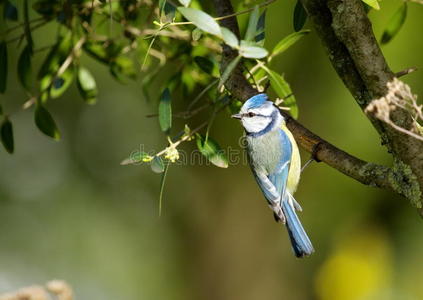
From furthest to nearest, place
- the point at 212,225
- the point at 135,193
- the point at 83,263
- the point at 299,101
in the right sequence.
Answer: the point at 83,263 → the point at 135,193 → the point at 212,225 → the point at 299,101

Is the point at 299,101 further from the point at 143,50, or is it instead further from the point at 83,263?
the point at 83,263

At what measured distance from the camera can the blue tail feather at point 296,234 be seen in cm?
216

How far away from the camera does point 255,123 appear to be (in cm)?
237

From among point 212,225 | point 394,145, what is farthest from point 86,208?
point 394,145

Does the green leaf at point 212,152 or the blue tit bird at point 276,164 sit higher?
the green leaf at point 212,152

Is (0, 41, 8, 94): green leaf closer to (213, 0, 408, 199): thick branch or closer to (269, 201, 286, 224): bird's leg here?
(213, 0, 408, 199): thick branch

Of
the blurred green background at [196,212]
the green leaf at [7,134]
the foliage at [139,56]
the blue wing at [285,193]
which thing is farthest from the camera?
the blurred green background at [196,212]

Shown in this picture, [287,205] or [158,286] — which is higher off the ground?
[287,205]

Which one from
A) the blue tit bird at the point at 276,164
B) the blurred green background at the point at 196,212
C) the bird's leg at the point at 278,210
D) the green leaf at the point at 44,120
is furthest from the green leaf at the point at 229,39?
the blurred green background at the point at 196,212

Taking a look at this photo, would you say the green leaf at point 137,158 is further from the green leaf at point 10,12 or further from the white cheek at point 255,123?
the green leaf at point 10,12

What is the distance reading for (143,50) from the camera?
2.46 metres

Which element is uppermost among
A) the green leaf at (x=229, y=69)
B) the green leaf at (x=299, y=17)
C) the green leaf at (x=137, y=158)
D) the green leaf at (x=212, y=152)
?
the green leaf at (x=229, y=69)

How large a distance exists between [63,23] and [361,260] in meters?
3.33

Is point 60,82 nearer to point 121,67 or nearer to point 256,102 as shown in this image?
point 121,67
